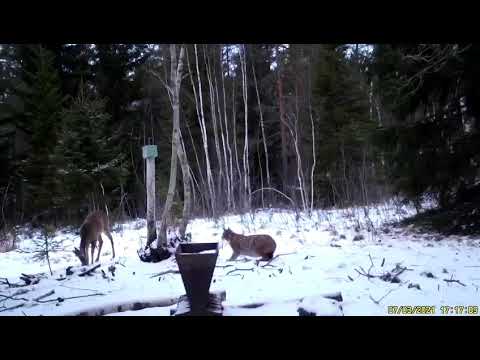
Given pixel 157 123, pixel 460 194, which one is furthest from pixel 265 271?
pixel 157 123

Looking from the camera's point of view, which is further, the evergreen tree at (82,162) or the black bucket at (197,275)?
the evergreen tree at (82,162)

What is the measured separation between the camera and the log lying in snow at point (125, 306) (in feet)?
8.25

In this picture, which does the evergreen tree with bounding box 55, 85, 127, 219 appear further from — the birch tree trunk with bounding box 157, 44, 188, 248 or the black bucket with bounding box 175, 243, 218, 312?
the black bucket with bounding box 175, 243, 218, 312

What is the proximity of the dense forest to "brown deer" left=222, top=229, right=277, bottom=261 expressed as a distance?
2.88ft

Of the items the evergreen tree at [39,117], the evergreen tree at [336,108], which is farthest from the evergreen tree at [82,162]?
the evergreen tree at [336,108]

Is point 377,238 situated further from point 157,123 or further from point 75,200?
point 157,123

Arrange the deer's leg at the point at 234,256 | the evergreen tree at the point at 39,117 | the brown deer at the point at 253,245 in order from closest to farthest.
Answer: the brown deer at the point at 253,245 → the deer's leg at the point at 234,256 → the evergreen tree at the point at 39,117

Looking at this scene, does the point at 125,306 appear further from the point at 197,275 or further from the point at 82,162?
the point at 82,162

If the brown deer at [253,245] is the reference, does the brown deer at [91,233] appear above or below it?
above

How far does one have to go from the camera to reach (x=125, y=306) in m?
2.59

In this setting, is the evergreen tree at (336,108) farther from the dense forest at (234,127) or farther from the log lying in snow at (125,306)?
the log lying in snow at (125,306)

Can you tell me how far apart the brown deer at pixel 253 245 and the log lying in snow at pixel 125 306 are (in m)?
1.25
